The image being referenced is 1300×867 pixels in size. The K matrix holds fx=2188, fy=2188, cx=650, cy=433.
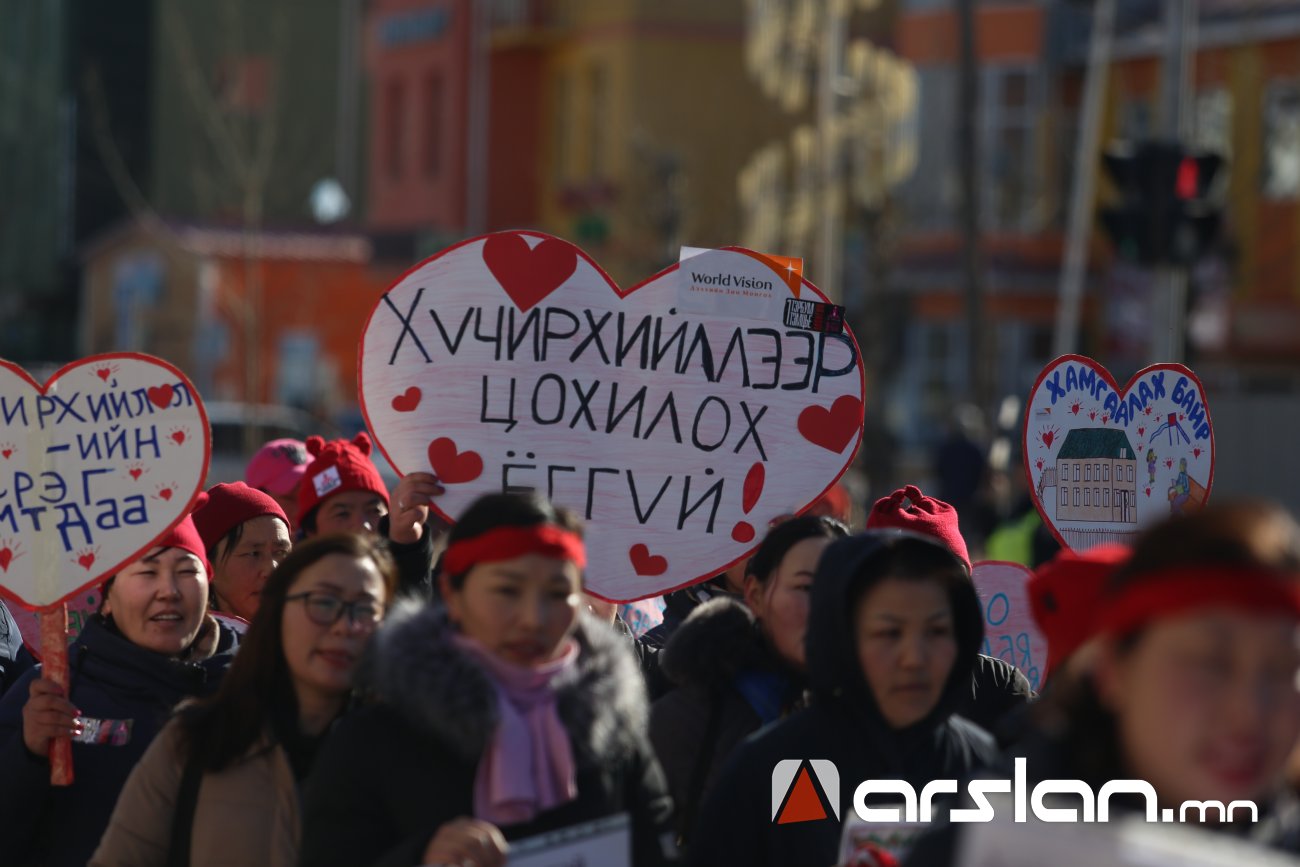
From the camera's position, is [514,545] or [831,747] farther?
[831,747]

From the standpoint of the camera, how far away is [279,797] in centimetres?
402

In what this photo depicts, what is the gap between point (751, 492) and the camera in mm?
5562

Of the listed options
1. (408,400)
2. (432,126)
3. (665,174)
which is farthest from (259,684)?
(432,126)

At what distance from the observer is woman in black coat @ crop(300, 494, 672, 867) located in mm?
3555

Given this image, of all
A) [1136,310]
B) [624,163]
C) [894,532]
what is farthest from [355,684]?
[624,163]

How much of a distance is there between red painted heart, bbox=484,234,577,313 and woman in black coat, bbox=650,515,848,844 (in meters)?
1.18

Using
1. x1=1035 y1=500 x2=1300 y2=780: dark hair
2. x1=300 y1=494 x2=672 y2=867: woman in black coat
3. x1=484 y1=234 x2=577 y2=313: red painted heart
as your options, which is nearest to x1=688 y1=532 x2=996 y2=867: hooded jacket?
x1=300 y1=494 x2=672 y2=867: woman in black coat

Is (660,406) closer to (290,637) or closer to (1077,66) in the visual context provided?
(290,637)

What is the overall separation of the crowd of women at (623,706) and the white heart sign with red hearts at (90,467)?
0.79 ft

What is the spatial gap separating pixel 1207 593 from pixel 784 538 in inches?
84.4

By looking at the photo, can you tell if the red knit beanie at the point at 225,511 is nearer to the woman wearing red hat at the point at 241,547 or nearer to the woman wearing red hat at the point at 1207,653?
the woman wearing red hat at the point at 241,547

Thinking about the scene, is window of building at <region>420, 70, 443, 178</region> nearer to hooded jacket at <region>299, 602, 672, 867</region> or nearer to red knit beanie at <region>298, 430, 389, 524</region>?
red knit beanie at <region>298, 430, 389, 524</region>

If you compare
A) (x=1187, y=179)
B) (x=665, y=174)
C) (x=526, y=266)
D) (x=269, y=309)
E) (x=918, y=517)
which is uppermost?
(x=665, y=174)

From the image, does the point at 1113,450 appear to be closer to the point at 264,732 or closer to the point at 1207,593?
the point at 264,732
